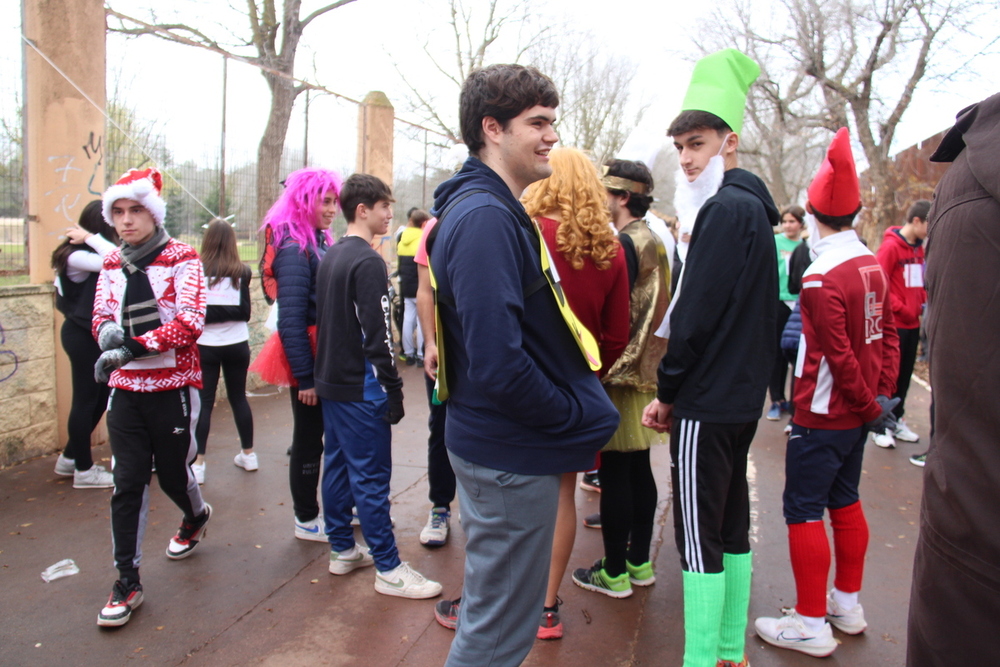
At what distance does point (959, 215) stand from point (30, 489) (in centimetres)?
536

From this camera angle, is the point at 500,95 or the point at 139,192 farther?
the point at 139,192

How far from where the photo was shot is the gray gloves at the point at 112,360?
9.96 feet

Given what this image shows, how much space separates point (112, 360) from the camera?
304 centimetres

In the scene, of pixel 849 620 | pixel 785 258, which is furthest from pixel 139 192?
pixel 785 258

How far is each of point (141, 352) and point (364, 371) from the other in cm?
98

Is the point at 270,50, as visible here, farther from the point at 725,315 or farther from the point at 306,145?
the point at 725,315

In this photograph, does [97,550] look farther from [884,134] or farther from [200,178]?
[884,134]

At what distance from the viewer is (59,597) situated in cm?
334

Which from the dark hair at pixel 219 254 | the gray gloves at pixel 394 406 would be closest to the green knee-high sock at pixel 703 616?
the gray gloves at pixel 394 406

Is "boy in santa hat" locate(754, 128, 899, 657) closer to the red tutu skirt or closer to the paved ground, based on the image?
the paved ground

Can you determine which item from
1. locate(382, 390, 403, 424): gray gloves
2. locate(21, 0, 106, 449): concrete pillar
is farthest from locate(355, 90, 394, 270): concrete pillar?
locate(382, 390, 403, 424): gray gloves

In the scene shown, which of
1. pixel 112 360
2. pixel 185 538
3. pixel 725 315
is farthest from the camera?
pixel 185 538

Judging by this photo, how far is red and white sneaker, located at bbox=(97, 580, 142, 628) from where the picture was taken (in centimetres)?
306

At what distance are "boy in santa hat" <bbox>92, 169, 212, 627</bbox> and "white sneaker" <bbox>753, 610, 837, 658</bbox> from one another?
2841mm
